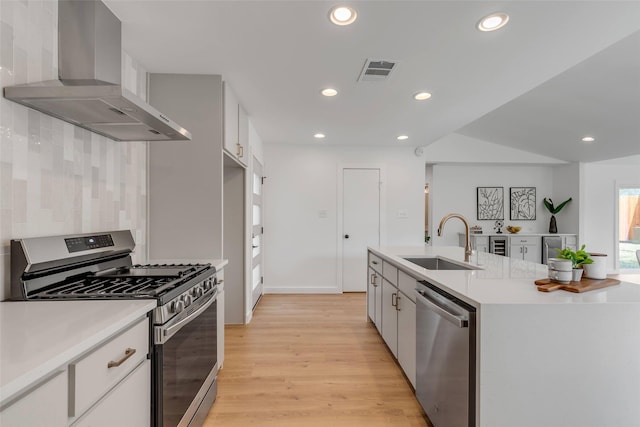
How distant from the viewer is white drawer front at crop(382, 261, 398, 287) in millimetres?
2516

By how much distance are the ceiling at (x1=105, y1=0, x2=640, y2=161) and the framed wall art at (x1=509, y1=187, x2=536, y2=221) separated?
2655mm

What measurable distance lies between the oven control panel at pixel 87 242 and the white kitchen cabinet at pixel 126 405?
727mm

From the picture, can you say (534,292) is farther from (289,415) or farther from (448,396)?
(289,415)

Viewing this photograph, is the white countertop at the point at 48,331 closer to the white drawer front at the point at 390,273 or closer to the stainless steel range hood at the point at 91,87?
the stainless steel range hood at the point at 91,87

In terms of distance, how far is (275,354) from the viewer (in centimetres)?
279

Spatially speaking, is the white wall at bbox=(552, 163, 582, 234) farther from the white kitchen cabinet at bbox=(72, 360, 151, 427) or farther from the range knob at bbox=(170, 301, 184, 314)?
the white kitchen cabinet at bbox=(72, 360, 151, 427)

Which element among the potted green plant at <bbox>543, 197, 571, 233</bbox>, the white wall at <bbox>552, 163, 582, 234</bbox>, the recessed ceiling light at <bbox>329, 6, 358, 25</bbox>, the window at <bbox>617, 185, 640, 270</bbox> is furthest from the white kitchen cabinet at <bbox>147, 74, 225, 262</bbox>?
the window at <bbox>617, 185, 640, 270</bbox>

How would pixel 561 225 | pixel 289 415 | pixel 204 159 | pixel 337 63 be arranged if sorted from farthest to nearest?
pixel 561 225, pixel 204 159, pixel 337 63, pixel 289 415

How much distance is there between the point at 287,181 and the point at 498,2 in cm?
374

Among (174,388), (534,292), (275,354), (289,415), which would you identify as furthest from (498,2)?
(275,354)

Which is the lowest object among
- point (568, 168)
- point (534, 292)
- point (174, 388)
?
point (174, 388)

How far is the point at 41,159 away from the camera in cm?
143

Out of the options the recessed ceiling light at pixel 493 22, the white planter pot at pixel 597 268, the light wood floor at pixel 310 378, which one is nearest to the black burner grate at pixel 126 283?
the light wood floor at pixel 310 378

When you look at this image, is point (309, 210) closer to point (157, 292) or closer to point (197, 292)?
point (197, 292)
